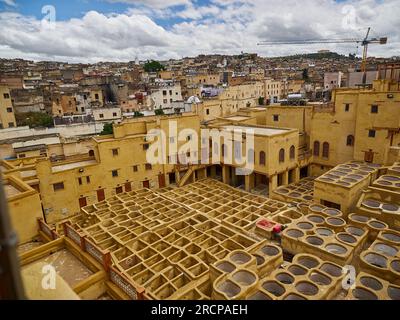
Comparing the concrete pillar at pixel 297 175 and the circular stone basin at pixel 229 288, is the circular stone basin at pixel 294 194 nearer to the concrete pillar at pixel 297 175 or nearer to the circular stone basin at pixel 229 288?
the concrete pillar at pixel 297 175

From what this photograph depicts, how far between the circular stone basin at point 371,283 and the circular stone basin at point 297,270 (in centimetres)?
254

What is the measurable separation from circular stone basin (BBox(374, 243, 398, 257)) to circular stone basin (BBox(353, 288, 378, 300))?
359cm

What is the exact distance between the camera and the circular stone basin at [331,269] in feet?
44.2

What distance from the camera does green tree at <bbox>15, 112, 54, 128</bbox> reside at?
161ft

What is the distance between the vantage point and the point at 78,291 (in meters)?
9.77

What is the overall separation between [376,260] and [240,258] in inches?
269

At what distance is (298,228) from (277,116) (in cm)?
1928

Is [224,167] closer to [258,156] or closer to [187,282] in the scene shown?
[258,156]

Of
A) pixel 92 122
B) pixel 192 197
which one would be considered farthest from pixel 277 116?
pixel 92 122

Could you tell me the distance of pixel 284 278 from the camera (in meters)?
13.3

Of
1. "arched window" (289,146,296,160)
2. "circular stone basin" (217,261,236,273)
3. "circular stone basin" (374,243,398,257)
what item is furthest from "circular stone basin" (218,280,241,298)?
"arched window" (289,146,296,160)

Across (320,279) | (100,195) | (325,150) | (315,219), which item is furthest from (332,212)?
(100,195)

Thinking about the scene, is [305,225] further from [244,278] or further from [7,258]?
[7,258]

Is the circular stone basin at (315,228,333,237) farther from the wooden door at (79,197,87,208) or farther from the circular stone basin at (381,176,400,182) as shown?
the wooden door at (79,197,87,208)
